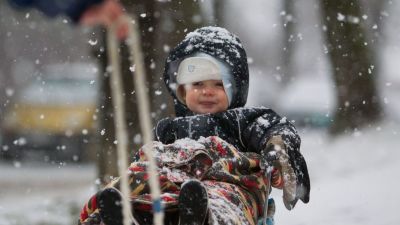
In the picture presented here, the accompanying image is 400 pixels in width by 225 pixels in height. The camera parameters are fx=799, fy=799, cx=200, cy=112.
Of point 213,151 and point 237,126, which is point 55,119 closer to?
point 237,126

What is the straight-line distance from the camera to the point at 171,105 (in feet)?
24.8

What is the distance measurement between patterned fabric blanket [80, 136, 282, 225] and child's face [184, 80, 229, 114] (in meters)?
0.68

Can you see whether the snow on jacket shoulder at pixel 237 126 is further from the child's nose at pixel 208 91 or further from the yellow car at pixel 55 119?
the yellow car at pixel 55 119

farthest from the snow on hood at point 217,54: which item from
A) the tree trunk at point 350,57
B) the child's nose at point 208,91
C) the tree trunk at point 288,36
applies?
the tree trunk at point 288,36

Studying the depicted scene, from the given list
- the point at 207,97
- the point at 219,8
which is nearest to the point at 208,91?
the point at 207,97

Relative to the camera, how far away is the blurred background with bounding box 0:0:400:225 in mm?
7816

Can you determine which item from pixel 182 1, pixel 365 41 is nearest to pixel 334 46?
pixel 365 41

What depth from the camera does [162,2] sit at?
25.7ft

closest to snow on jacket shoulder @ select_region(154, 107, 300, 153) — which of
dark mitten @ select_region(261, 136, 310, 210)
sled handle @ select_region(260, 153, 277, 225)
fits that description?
dark mitten @ select_region(261, 136, 310, 210)

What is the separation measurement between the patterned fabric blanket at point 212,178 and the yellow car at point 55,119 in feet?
36.7

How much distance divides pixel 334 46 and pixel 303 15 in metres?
9.14

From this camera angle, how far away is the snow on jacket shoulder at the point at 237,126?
4594 mm

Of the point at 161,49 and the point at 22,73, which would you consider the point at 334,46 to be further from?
the point at 22,73

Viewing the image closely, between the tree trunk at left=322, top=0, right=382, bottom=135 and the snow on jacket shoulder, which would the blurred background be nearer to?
the tree trunk at left=322, top=0, right=382, bottom=135
